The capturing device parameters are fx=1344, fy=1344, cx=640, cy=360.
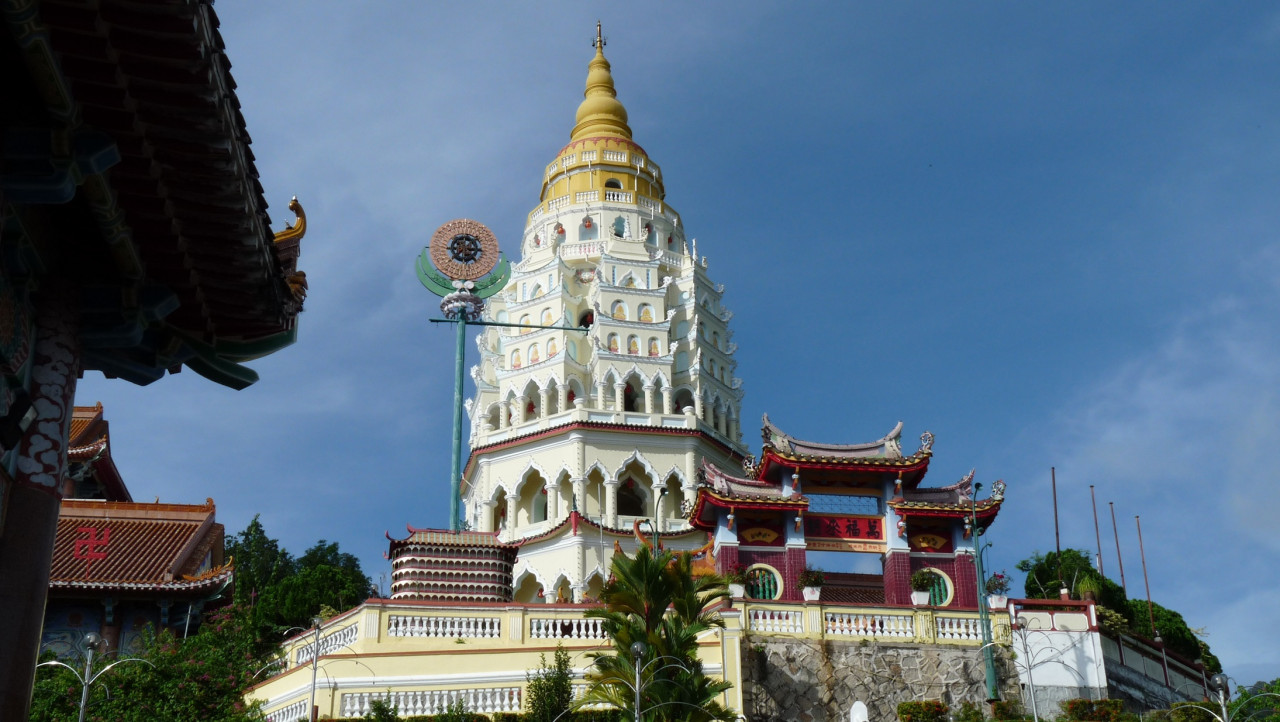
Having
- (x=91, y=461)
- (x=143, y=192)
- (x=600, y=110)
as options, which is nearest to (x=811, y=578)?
(x=91, y=461)

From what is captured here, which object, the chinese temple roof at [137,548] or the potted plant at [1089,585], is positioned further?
the potted plant at [1089,585]

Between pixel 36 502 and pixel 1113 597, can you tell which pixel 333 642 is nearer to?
pixel 36 502

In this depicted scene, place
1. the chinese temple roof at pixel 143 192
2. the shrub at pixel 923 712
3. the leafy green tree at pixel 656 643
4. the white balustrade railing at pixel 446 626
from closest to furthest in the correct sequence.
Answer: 1. the chinese temple roof at pixel 143 192
2. the leafy green tree at pixel 656 643
3. the shrub at pixel 923 712
4. the white balustrade railing at pixel 446 626

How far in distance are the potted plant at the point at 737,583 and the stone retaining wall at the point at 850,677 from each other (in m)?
1.43

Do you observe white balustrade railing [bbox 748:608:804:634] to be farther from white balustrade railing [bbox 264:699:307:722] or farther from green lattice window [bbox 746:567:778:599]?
white balustrade railing [bbox 264:699:307:722]

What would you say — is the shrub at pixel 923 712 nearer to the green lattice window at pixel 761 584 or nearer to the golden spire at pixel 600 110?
the green lattice window at pixel 761 584

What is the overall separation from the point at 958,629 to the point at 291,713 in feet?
59.0

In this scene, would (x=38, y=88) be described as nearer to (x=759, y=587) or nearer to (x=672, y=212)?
(x=759, y=587)

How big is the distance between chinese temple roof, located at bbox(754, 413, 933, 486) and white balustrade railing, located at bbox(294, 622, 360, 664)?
1411 cm

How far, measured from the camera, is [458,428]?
200ft

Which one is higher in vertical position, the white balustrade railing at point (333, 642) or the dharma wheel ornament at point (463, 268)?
the dharma wheel ornament at point (463, 268)

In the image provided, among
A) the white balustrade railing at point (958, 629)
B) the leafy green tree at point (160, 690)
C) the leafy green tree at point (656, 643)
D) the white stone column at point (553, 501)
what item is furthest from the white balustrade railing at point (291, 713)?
the white stone column at point (553, 501)

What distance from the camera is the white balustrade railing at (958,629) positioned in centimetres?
3719

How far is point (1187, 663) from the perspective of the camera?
44.8m
